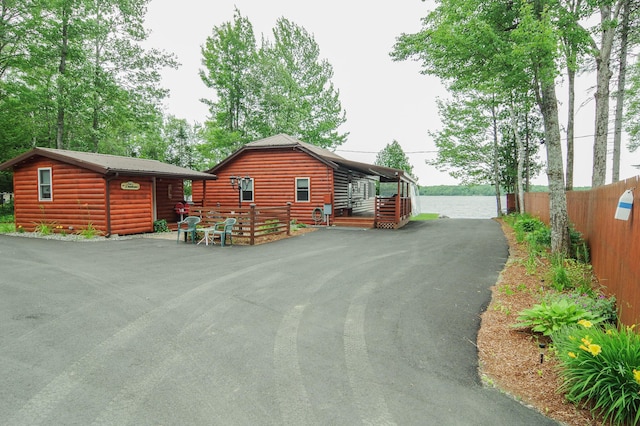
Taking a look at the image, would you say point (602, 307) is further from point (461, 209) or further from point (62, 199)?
point (461, 209)

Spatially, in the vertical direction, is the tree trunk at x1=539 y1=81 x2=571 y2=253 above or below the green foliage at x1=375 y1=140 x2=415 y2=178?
below

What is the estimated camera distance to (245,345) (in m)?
3.89

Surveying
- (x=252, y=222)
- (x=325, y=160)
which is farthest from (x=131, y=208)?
(x=325, y=160)

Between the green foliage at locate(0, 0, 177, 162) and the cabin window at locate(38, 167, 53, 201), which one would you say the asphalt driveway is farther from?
the green foliage at locate(0, 0, 177, 162)

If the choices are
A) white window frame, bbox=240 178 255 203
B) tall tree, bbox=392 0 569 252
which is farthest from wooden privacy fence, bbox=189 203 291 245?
tall tree, bbox=392 0 569 252

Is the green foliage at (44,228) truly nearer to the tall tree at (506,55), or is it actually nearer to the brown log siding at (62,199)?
the brown log siding at (62,199)

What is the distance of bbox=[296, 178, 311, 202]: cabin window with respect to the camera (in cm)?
1881

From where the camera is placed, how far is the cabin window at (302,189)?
18.8m

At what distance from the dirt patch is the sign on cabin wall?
43.7 ft

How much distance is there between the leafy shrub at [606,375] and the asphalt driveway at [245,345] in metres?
0.45

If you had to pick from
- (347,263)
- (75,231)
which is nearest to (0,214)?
(75,231)

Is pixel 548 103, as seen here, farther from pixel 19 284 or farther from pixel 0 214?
pixel 0 214

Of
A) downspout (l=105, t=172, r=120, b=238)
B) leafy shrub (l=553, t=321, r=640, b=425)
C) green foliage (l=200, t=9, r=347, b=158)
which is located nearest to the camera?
leafy shrub (l=553, t=321, r=640, b=425)

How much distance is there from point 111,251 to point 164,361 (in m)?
7.95
